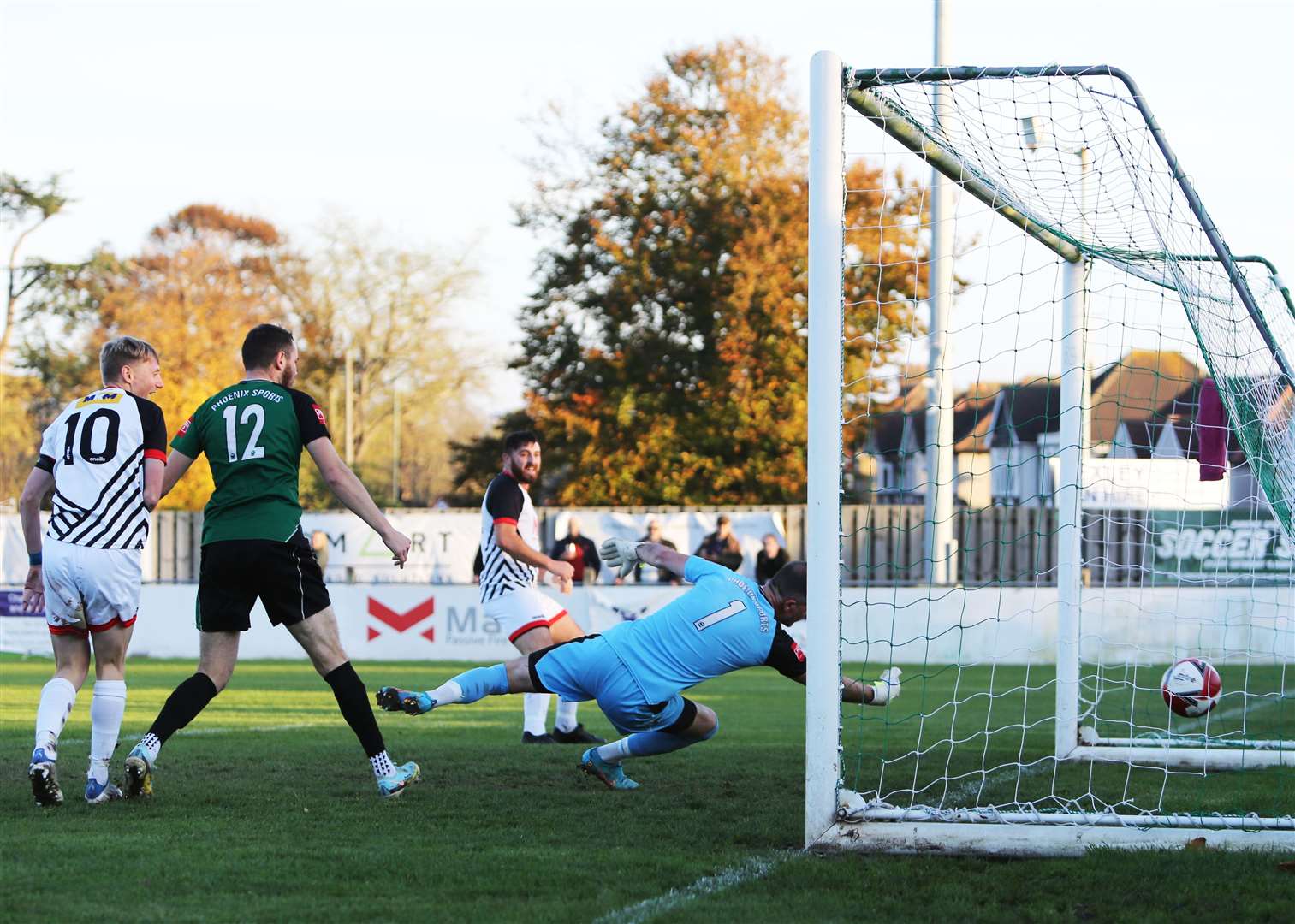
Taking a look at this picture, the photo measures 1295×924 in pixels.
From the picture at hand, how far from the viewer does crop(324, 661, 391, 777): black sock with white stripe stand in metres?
6.41

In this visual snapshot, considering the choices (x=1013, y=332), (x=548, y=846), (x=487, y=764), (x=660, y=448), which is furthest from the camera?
(x=660, y=448)

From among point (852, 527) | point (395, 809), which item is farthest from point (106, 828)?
point (852, 527)

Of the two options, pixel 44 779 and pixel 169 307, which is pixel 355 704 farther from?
pixel 169 307

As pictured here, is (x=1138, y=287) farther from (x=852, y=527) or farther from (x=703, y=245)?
(x=703, y=245)

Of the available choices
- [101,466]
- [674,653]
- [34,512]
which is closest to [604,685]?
[674,653]

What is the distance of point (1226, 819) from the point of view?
218 inches

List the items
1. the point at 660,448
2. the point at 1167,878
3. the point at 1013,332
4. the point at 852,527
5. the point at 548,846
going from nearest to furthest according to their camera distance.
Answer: the point at 1167,878 < the point at 548,846 < the point at 1013,332 < the point at 852,527 < the point at 660,448

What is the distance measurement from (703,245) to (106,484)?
2831cm

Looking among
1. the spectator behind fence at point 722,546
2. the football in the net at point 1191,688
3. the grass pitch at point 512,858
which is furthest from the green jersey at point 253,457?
the spectator behind fence at point 722,546

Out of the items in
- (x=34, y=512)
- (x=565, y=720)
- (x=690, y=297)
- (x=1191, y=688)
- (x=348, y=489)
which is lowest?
(x=565, y=720)

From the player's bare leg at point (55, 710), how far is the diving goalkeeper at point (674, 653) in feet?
4.69

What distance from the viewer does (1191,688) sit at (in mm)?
8375

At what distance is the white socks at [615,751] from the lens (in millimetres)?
6848

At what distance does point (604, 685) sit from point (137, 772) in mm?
2103
